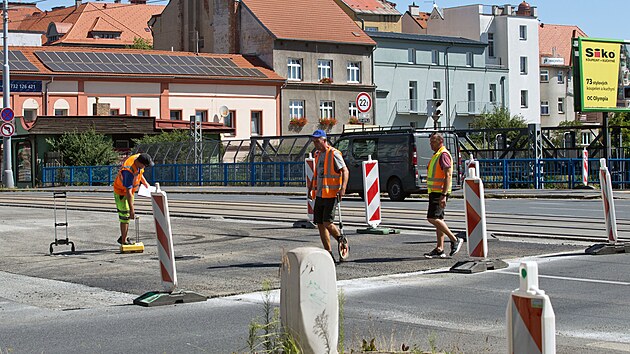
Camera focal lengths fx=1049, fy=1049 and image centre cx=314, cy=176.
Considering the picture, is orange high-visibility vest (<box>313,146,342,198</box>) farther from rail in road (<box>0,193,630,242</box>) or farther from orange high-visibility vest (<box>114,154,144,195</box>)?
rail in road (<box>0,193,630,242</box>)

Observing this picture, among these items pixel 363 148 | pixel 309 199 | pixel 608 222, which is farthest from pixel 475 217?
pixel 363 148

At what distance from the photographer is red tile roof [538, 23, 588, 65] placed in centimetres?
10610

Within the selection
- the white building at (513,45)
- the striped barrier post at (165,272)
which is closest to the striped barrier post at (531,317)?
the striped barrier post at (165,272)

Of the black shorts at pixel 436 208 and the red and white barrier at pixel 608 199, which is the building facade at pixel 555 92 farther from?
the black shorts at pixel 436 208

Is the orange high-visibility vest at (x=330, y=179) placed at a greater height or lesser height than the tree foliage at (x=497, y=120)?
lesser

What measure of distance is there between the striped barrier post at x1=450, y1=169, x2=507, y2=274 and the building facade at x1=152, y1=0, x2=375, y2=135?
56387mm

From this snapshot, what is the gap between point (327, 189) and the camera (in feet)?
44.6

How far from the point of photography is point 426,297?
418 inches

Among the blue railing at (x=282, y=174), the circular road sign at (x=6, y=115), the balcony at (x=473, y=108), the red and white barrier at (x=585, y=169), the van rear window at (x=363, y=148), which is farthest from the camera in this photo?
the balcony at (x=473, y=108)

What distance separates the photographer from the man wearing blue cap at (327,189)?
13.5 meters

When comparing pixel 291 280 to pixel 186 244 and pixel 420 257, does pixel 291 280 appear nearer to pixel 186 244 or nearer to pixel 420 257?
pixel 420 257

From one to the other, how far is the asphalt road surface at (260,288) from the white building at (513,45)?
70.5m

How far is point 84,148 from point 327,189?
41.7 metres

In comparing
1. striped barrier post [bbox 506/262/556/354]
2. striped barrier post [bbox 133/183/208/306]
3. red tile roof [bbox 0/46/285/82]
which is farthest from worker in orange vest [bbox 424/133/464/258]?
red tile roof [bbox 0/46/285/82]
